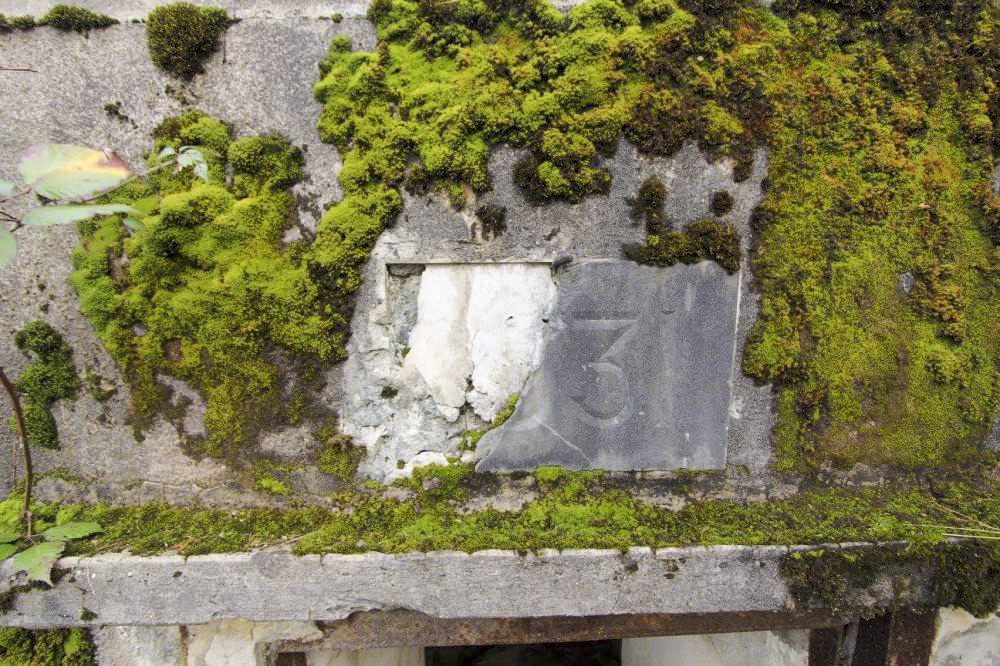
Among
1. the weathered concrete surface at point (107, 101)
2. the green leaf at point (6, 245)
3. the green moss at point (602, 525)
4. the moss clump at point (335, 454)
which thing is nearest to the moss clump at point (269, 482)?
the green moss at point (602, 525)

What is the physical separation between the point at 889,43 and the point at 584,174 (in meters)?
1.77

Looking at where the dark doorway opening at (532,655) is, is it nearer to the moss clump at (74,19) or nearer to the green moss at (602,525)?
the green moss at (602,525)

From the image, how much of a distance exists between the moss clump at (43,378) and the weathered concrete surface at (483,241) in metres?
1.39

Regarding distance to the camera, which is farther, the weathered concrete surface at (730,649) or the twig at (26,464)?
the weathered concrete surface at (730,649)

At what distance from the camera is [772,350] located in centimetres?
268

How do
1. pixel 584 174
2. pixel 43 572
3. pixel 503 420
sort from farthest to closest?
pixel 503 420 < pixel 584 174 < pixel 43 572

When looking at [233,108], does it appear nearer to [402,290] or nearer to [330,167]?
[330,167]

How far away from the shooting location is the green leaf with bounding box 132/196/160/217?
2.36 m

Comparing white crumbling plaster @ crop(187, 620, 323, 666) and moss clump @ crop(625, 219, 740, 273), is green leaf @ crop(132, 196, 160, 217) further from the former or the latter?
moss clump @ crop(625, 219, 740, 273)

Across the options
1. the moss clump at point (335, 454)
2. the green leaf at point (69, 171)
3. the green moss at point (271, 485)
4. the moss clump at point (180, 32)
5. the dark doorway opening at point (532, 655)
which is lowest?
the dark doorway opening at point (532, 655)

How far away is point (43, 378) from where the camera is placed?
2.58m

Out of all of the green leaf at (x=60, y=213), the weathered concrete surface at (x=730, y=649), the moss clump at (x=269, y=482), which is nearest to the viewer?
the green leaf at (x=60, y=213)

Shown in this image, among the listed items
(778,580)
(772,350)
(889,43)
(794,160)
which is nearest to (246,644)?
(778,580)

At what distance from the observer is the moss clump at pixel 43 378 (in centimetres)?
255
